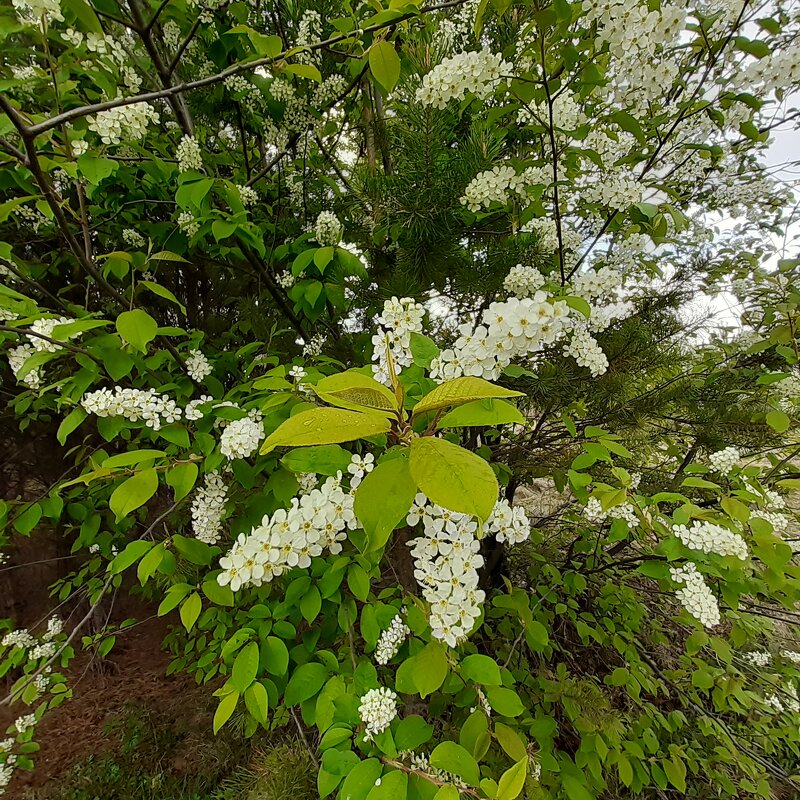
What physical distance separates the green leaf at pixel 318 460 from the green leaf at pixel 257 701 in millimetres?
483

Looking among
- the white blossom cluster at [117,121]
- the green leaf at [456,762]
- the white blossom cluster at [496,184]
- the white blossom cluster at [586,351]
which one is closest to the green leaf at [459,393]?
the green leaf at [456,762]

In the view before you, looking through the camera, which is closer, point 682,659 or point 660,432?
point 682,659

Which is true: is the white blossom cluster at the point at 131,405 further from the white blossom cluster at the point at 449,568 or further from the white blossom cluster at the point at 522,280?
the white blossom cluster at the point at 522,280

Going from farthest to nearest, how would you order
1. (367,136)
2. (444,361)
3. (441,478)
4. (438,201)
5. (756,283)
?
(367,136) < (756,283) < (438,201) < (444,361) < (441,478)

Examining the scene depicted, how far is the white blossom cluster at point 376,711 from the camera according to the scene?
921mm

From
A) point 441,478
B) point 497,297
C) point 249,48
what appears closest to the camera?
point 441,478

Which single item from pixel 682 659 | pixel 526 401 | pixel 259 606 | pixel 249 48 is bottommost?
pixel 682 659

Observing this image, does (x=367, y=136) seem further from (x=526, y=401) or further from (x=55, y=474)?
(x=55, y=474)

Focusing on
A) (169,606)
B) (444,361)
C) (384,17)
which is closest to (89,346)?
(169,606)

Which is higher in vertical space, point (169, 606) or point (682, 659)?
point (169, 606)

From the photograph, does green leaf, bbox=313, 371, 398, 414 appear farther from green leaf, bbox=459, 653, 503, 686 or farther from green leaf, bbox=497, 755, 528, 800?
green leaf, bbox=459, 653, 503, 686

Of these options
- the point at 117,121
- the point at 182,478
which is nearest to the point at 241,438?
the point at 182,478

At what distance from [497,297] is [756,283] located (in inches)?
53.2

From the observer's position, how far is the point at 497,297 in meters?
1.64
